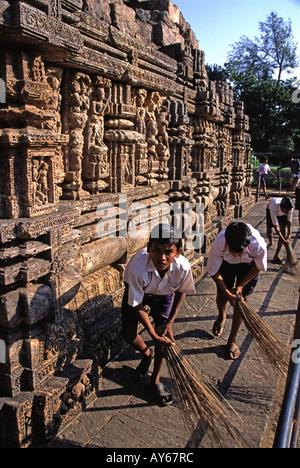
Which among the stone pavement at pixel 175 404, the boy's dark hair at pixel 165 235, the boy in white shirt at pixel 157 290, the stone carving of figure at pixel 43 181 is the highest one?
the stone carving of figure at pixel 43 181

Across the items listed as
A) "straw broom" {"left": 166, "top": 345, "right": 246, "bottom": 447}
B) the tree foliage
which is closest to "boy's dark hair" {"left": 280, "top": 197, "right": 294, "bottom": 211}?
"straw broom" {"left": 166, "top": 345, "right": 246, "bottom": 447}

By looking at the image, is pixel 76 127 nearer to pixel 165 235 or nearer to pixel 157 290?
pixel 165 235

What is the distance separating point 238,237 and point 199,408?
4.42 ft

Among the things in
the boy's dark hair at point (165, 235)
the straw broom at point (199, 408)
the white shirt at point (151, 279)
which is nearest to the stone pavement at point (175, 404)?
the straw broom at point (199, 408)

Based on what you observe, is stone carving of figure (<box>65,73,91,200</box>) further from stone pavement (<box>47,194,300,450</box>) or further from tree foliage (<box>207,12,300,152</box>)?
tree foliage (<box>207,12,300,152</box>)

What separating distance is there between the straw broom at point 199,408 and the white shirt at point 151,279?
44 centimetres

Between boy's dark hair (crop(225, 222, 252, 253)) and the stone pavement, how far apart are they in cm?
106

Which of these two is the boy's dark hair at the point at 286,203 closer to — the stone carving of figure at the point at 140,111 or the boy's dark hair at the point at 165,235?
the stone carving of figure at the point at 140,111

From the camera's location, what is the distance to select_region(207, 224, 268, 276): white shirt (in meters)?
3.45

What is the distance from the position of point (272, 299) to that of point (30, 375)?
344cm

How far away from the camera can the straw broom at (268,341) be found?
120 inches

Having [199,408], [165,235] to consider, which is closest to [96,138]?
[165,235]

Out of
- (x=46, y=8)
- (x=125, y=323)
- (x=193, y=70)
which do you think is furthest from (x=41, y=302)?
(x=193, y=70)

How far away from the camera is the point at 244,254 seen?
357 cm
